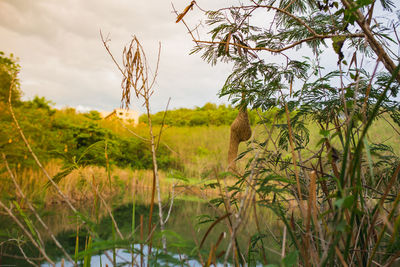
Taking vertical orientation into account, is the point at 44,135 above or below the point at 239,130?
below

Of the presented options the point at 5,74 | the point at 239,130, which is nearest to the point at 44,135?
the point at 5,74

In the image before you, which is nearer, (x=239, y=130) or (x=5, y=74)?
(x=239, y=130)

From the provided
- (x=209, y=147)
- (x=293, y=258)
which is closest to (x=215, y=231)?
(x=293, y=258)

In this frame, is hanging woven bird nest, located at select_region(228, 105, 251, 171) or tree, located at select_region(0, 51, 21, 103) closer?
hanging woven bird nest, located at select_region(228, 105, 251, 171)

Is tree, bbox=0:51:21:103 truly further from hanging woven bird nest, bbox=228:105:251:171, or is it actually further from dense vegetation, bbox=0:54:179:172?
hanging woven bird nest, bbox=228:105:251:171

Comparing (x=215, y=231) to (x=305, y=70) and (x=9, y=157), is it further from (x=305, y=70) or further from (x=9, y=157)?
(x=9, y=157)

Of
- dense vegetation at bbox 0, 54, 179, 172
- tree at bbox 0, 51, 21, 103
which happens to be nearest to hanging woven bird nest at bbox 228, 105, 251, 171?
dense vegetation at bbox 0, 54, 179, 172

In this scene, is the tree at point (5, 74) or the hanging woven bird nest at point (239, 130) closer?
the hanging woven bird nest at point (239, 130)

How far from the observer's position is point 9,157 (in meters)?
4.47

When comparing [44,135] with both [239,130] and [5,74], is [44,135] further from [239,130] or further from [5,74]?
[239,130]

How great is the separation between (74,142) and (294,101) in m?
7.62

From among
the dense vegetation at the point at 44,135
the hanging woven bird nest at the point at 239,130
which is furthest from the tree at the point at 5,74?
the hanging woven bird nest at the point at 239,130

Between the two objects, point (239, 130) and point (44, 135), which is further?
point (44, 135)

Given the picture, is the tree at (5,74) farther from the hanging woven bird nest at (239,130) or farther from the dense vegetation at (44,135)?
the hanging woven bird nest at (239,130)
